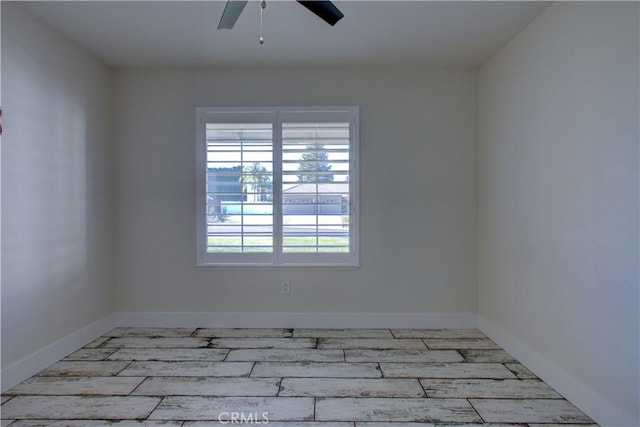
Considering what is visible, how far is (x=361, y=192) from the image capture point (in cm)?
358

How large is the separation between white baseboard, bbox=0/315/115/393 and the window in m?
1.17

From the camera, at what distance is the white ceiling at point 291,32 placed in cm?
250

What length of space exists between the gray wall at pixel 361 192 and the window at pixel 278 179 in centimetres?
12

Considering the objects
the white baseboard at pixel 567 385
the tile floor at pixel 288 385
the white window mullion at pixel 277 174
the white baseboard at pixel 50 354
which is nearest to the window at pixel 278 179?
the white window mullion at pixel 277 174

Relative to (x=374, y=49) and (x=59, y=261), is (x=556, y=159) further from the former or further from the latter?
(x=59, y=261)

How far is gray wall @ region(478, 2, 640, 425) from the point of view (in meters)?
1.89

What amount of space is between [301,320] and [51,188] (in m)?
2.36

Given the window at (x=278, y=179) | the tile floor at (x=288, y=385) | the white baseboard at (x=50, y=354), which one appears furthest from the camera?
the window at (x=278, y=179)

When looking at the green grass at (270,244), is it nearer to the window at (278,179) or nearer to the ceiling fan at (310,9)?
the window at (278,179)

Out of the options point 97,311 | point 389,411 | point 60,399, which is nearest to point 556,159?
point 389,411

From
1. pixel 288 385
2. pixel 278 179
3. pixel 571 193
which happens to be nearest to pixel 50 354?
pixel 288 385

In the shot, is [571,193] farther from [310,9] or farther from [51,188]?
[51,188]

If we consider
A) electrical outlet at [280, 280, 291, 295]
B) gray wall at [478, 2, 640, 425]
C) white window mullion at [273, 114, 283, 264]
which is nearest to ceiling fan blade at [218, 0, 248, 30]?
white window mullion at [273, 114, 283, 264]

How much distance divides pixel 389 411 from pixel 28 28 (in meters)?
3.47
